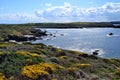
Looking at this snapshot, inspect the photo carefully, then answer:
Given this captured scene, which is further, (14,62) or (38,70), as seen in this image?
(14,62)

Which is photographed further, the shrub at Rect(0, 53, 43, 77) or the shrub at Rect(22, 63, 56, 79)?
the shrub at Rect(0, 53, 43, 77)

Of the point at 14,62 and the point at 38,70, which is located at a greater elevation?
the point at 14,62

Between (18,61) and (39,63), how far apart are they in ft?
5.66

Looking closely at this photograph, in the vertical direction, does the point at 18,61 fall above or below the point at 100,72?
above

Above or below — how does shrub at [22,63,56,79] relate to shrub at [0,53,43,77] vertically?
below

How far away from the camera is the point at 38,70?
20.5 m

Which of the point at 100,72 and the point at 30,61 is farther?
the point at 100,72

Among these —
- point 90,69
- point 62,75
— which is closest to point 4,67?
point 62,75

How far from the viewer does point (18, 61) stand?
2214 centimetres

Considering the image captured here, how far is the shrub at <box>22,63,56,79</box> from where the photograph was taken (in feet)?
64.1

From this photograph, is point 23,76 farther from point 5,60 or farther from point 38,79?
point 5,60

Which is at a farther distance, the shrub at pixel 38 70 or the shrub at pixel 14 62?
the shrub at pixel 14 62

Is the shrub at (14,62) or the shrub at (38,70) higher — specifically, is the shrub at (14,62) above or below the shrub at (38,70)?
above

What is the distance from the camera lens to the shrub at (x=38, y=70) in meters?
19.5
